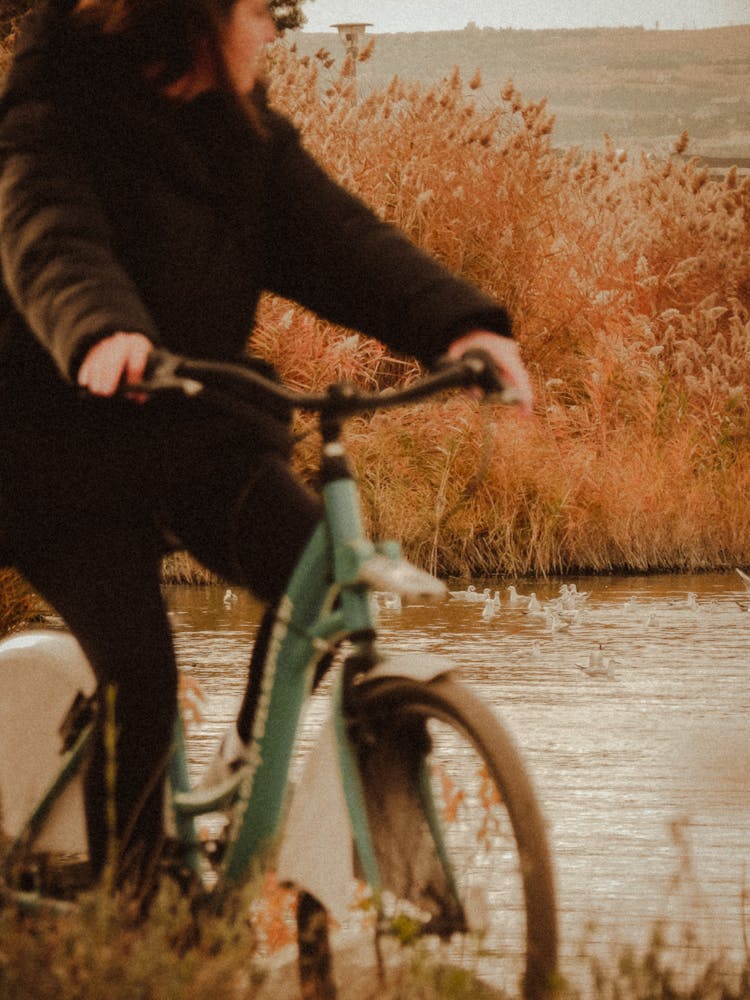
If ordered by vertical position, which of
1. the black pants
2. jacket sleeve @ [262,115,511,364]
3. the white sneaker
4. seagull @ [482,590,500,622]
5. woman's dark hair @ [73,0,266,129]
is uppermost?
seagull @ [482,590,500,622]

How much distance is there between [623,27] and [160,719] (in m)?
61.2

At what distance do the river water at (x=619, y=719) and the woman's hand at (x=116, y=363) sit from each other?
91 centimetres

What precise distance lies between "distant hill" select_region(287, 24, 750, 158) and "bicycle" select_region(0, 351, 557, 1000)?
162ft

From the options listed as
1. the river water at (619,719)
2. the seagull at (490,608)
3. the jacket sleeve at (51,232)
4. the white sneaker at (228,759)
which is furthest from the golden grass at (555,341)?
the jacket sleeve at (51,232)

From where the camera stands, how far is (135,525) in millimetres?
3051

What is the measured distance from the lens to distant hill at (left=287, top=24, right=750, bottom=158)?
53219 millimetres

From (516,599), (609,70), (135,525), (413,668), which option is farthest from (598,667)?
(609,70)

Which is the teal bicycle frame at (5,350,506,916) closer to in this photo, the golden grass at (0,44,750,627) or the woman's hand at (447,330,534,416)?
the woman's hand at (447,330,534,416)

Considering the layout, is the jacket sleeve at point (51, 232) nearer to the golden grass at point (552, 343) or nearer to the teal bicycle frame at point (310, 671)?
the teal bicycle frame at point (310, 671)

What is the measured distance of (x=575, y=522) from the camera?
1063 cm

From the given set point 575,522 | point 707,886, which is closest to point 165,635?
point 707,886

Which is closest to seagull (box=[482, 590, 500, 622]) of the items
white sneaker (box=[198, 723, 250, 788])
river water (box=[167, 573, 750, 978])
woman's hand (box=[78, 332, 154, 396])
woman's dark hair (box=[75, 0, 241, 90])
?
river water (box=[167, 573, 750, 978])

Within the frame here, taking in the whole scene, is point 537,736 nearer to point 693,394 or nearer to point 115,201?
point 115,201

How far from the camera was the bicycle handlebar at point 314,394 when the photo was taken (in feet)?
8.57
